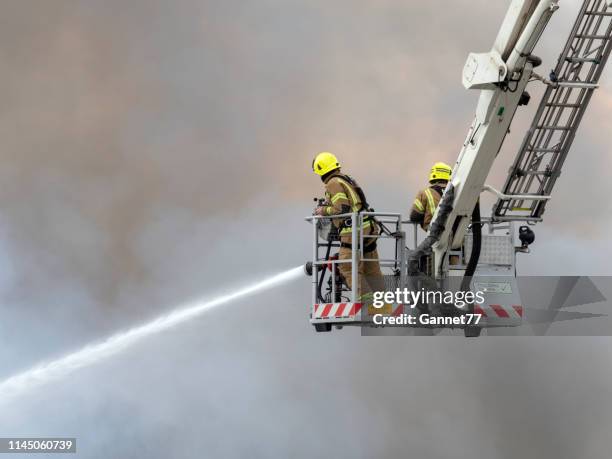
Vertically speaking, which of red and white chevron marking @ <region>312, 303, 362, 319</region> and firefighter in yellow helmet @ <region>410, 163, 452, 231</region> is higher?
firefighter in yellow helmet @ <region>410, 163, 452, 231</region>

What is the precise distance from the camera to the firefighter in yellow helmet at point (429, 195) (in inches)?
716

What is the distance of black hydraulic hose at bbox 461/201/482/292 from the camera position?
1741cm

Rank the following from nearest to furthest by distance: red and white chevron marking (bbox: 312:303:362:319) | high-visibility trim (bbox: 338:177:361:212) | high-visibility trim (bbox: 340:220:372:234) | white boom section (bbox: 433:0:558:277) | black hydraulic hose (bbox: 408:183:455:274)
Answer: white boom section (bbox: 433:0:558:277)
red and white chevron marking (bbox: 312:303:362:319)
black hydraulic hose (bbox: 408:183:455:274)
high-visibility trim (bbox: 340:220:372:234)
high-visibility trim (bbox: 338:177:361:212)

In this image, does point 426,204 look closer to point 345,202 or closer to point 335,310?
point 345,202

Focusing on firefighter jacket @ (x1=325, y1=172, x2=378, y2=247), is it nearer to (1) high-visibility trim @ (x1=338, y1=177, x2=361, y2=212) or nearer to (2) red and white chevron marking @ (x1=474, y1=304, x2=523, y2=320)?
(1) high-visibility trim @ (x1=338, y1=177, x2=361, y2=212)

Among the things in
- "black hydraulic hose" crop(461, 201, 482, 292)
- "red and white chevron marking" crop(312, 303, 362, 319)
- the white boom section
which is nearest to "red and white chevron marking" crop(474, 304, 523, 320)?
"black hydraulic hose" crop(461, 201, 482, 292)

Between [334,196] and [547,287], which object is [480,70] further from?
[547,287]

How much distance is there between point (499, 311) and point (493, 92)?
Result: 312cm

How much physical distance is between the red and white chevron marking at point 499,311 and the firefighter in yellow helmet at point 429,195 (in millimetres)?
1511

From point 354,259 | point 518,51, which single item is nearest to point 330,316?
point 354,259

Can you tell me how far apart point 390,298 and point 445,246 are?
1039mm

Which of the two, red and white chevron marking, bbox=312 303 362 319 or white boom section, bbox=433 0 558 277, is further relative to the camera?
red and white chevron marking, bbox=312 303 362 319

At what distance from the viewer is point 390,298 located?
686 inches

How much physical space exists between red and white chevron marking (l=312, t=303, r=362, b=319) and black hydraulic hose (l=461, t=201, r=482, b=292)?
1.60m
